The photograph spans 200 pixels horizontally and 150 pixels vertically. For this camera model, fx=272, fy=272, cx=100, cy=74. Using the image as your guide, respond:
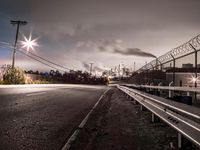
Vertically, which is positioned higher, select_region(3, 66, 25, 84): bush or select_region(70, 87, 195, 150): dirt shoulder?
select_region(3, 66, 25, 84): bush

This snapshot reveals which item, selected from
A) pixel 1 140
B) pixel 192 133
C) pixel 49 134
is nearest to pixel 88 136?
pixel 49 134

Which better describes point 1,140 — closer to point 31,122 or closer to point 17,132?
point 17,132

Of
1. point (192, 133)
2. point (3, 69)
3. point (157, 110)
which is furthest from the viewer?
point (3, 69)

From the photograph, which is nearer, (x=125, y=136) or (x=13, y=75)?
(x=125, y=136)

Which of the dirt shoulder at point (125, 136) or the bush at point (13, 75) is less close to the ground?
the bush at point (13, 75)

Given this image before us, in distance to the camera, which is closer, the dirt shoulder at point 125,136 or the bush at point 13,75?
the dirt shoulder at point 125,136

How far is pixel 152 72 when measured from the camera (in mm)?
20562

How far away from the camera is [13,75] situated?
39.0 metres

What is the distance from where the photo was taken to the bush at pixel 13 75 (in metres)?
38.3

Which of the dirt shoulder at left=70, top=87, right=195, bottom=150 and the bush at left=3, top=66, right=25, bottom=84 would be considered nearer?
the dirt shoulder at left=70, top=87, right=195, bottom=150

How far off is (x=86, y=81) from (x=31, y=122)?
101649mm

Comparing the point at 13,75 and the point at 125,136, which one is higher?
the point at 13,75

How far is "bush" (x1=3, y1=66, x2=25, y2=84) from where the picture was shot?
38.3 meters

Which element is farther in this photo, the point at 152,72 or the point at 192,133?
the point at 152,72
